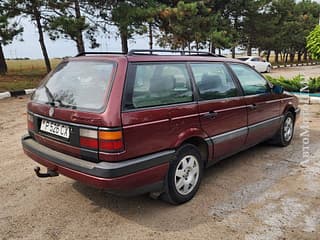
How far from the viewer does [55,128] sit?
8.91 feet

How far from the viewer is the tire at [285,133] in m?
4.62

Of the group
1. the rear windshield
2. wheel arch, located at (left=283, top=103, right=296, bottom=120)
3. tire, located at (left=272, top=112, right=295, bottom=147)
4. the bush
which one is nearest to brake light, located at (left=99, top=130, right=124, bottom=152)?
the rear windshield

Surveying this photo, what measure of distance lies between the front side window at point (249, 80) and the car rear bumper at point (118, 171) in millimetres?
1635

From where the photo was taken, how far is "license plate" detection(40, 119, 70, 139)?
2.61 meters

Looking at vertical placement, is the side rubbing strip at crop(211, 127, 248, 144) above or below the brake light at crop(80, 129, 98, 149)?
below

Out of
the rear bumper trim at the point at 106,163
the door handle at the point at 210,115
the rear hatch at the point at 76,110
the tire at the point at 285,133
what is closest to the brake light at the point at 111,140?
the rear hatch at the point at 76,110

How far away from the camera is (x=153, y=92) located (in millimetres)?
2666

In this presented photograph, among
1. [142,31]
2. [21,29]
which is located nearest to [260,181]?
[142,31]

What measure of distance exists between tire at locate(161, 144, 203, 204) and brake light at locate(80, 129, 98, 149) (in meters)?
0.79

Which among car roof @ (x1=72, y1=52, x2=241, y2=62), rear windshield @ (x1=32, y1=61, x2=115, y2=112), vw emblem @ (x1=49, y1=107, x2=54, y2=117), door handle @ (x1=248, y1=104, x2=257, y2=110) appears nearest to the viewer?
rear windshield @ (x1=32, y1=61, x2=115, y2=112)

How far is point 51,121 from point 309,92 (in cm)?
955

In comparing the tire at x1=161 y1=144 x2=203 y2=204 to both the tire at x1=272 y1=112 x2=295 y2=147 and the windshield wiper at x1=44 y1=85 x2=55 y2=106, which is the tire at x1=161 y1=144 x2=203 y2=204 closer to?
the windshield wiper at x1=44 y1=85 x2=55 y2=106

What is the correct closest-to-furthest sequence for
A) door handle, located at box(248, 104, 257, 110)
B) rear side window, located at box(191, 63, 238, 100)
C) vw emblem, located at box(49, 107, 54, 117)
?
vw emblem, located at box(49, 107, 54, 117) < rear side window, located at box(191, 63, 238, 100) < door handle, located at box(248, 104, 257, 110)

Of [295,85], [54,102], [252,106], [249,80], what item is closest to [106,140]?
[54,102]
